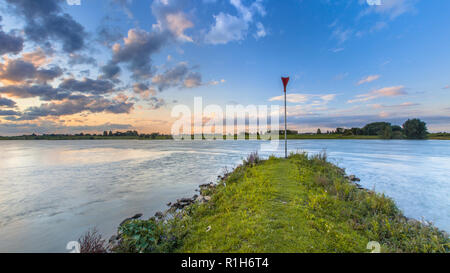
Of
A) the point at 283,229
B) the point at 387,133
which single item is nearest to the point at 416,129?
the point at 387,133

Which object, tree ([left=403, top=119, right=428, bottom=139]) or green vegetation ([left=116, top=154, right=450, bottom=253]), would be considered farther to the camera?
tree ([left=403, top=119, right=428, bottom=139])

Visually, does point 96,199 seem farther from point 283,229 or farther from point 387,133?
point 387,133

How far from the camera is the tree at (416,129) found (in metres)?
66.6

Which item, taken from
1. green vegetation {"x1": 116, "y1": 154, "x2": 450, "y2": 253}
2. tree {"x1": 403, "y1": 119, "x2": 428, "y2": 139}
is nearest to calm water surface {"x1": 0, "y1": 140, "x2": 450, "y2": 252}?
green vegetation {"x1": 116, "y1": 154, "x2": 450, "y2": 253}

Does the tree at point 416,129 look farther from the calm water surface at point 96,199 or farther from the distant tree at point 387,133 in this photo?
the calm water surface at point 96,199

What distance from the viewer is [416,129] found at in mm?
67062

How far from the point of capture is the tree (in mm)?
66562

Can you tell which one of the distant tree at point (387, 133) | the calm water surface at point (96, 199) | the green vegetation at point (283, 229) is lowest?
the calm water surface at point (96, 199)

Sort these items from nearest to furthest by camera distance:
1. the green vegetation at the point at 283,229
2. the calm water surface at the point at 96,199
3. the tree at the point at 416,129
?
1. the green vegetation at the point at 283,229
2. the calm water surface at the point at 96,199
3. the tree at the point at 416,129

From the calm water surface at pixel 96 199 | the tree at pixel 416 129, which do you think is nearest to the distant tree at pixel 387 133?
the tree at pixel 416 129

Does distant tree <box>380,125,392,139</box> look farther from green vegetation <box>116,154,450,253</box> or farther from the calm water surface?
green vegetation <box>116,154,450,253</box>

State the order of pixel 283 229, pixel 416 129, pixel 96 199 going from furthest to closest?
pixel 416 129 < pixel 96 199 < pixel 283 229

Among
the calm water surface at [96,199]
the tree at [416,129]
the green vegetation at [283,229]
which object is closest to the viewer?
the green vegetation at [283,229]
